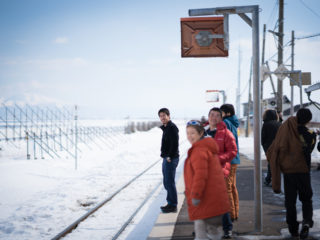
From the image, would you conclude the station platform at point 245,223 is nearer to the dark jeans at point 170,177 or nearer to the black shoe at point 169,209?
the black shoe at point 169,209

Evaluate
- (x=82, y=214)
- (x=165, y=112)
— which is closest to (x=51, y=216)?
(x=82, y=214)

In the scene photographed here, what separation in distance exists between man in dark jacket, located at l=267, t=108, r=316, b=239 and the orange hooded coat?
1180mm

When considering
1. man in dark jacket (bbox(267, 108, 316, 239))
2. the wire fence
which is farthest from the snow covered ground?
the wire fence

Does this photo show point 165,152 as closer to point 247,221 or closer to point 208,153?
point 247,221

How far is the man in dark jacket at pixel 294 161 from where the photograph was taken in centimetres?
382

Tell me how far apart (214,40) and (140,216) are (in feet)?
11.6

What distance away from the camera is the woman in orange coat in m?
3.03

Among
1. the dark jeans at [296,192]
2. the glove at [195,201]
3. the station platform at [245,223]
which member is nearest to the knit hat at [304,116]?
the dark jeans at [296,192]

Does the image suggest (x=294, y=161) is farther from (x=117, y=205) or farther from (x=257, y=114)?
(x=117, y=205)

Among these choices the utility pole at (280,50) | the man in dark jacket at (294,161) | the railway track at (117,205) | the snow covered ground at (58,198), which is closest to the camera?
the man in dark jacket at (294,161)

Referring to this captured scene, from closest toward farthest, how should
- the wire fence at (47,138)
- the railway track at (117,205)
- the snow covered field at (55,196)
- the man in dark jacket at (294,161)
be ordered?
the man in dark jacket at (294,161), the railway track at (117,205), the snow covered field at (55,196), the wire fence at (47,138)

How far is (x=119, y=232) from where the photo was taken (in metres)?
4.77

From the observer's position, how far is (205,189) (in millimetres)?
3098

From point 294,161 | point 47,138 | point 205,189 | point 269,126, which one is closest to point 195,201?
point 205,189
